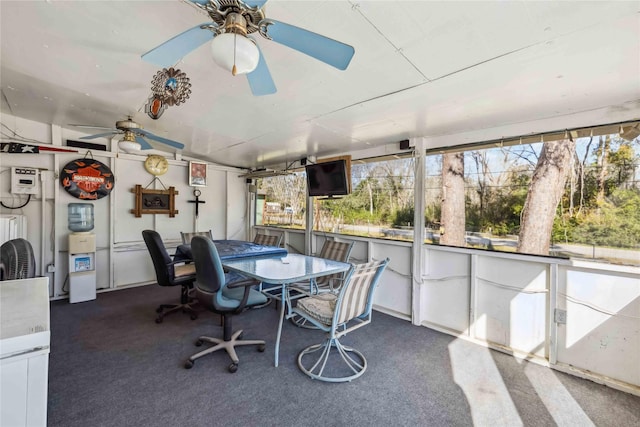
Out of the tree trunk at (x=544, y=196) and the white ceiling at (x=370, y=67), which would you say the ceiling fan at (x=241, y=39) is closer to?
the white ceiling at (x=370, y=67)

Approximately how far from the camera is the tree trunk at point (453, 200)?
334 cm

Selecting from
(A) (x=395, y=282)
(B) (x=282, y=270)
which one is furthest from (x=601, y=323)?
(B) (x=282, y=270)

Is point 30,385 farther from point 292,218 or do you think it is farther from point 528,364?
point 292,218

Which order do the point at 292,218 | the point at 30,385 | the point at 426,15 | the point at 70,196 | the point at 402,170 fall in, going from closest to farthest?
the point at 30,385
the point at 426,15
the point at 402,170
the point at 70,196
the point at 292,218

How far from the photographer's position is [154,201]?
500 centimetres

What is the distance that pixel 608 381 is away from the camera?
2.30 meters

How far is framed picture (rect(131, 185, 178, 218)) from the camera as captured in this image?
15.8 ft

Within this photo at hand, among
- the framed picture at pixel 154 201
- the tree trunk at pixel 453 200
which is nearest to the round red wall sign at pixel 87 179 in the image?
the framed picture at pixel 154 201

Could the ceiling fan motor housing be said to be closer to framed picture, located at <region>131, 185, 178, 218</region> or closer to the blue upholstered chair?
the blue upholstered chair

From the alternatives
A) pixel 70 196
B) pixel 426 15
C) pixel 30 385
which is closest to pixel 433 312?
pixel 426 15

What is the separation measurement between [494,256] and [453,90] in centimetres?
185

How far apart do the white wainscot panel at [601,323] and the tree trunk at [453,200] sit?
1.04 metres

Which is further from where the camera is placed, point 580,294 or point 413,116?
point 413,116

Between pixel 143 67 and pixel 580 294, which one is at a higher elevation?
pixel 143 67
